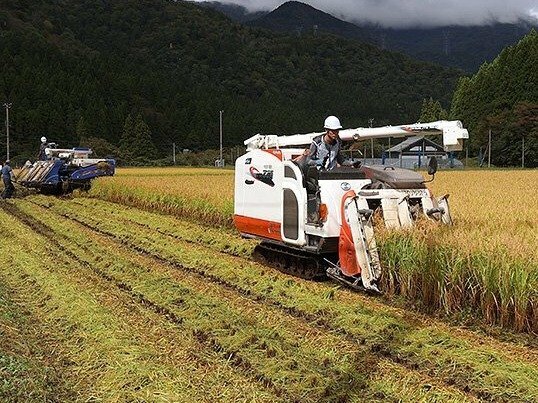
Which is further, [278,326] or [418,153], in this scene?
[418,153]

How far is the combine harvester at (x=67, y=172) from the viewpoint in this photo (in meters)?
21.9

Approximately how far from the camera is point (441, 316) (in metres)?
6.75

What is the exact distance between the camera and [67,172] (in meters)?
22.2

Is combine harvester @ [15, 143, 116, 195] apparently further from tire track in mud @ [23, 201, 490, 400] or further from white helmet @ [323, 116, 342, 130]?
white helmet @ [323, 116, 342, 130]

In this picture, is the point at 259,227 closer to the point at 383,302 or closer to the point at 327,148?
the point at 327,148

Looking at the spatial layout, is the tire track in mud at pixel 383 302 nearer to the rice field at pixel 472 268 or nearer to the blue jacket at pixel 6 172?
the rice field at pixel 472 268

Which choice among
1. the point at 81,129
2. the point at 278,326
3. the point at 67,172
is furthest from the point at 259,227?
the point at 81,129

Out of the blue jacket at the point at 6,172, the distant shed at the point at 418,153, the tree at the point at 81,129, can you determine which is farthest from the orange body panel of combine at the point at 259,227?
the tree at the point at 81,129

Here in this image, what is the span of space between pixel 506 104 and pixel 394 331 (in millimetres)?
81729

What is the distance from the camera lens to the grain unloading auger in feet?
25.4

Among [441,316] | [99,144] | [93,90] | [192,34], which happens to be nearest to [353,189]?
[441,316]

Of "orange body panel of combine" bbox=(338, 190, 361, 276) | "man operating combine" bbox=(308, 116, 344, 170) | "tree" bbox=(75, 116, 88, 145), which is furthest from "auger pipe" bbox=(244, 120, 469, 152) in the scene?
"tree" bbox=(75, 116, 88, 145)

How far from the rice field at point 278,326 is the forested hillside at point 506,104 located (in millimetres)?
64578

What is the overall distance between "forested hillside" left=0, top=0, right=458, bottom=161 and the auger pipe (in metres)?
59.9
